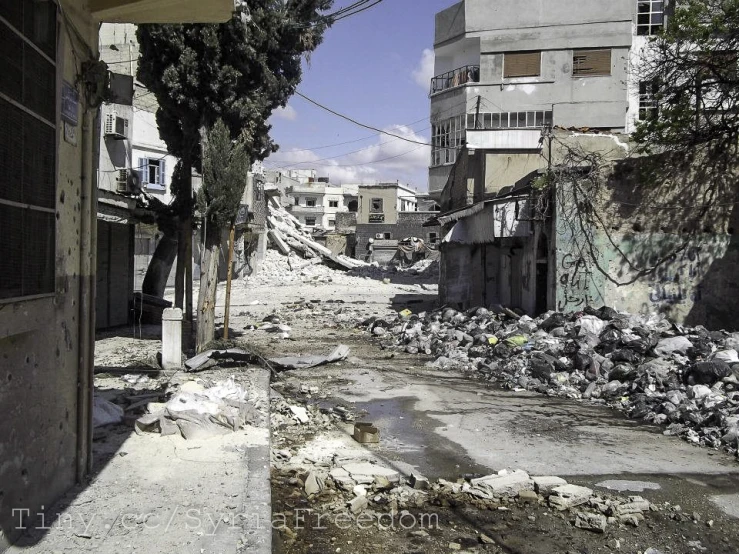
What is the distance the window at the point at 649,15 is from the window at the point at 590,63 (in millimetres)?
2037

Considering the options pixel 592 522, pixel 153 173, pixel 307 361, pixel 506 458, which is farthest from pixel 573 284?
pixel 153 173

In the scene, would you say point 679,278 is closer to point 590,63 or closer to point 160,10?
point 160,10

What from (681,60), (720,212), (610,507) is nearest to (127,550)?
(610,507)

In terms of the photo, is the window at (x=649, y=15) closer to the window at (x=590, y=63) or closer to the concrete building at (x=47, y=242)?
the window at (x=590, y=63)

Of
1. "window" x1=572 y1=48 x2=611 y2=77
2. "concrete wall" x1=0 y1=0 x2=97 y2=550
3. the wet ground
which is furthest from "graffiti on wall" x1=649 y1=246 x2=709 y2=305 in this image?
"window" x1=572 y1=48 x2=611 y2=77

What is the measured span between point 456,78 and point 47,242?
1269 inches

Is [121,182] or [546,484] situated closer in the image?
[546,484]

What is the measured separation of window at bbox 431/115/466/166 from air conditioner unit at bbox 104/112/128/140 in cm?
1494

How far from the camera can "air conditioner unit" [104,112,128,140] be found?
82.0ft

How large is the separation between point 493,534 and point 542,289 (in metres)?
10.6

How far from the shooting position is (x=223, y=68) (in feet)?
37.5

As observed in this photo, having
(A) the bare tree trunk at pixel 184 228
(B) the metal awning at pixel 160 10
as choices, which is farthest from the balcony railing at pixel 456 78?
(B) the metal awning at pixel 160 10

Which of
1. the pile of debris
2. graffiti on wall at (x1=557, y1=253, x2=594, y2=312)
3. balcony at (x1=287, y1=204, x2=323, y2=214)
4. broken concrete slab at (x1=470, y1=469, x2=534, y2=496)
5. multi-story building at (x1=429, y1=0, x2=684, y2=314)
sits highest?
multi-story building at (x1=429, y1=0, x2=684, y2=314)

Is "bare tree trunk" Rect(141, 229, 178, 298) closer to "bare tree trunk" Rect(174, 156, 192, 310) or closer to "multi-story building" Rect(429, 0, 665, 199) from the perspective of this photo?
"bare tree trunk" Rect(174, 156, 192, 310)
